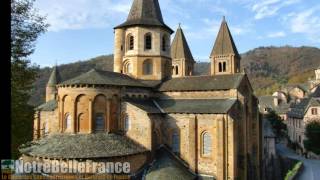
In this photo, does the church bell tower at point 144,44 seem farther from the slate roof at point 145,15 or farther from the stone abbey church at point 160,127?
the stone abbey church at point 160,127

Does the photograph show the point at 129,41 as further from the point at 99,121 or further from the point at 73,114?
the point at 73,114

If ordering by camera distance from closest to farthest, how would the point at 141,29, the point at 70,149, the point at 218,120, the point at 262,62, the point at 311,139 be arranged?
1. the point at 70,149
2. the point at 218,120
3. the point at 141,29
4. the point at 311,139
5. the point at 262,62

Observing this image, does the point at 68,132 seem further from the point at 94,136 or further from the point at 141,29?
the point at 141,29

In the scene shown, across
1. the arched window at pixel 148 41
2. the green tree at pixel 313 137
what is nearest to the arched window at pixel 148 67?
the arched window at pixel 148 41

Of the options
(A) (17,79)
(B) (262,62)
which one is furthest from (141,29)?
(B) (262,62)

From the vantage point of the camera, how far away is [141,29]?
35531mm

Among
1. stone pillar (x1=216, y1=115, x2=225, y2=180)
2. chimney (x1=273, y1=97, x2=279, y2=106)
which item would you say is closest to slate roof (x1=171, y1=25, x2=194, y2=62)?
stone pillar (x1=216, y1=115, x2=225, y2=180)

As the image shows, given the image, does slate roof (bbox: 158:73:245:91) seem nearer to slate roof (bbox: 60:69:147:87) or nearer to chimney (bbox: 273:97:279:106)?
slate roof (bbox: 60:69:147:87)

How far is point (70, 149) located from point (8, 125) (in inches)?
918

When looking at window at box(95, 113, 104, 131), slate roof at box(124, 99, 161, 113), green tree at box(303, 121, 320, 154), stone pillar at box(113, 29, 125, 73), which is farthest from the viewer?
green tree at box(303, 121, 320, 154)

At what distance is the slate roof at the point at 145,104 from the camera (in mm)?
29142

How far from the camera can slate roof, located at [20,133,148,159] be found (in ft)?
81.2

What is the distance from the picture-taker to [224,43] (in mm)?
48375

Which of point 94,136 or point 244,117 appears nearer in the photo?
point 94,136
